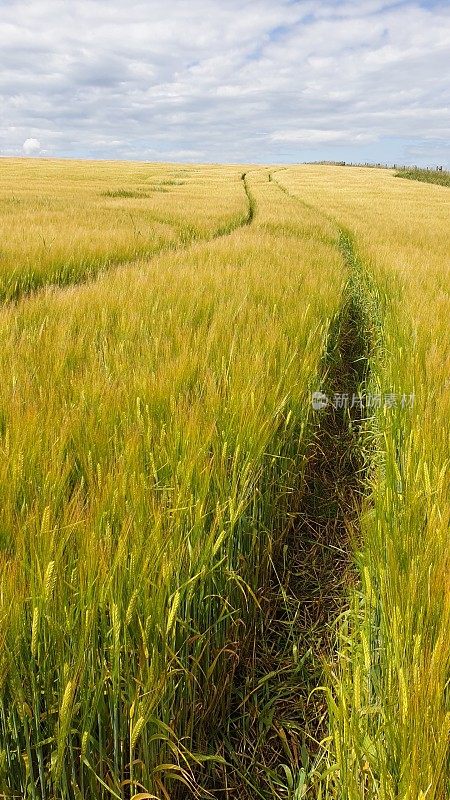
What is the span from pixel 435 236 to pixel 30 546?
8812 mm

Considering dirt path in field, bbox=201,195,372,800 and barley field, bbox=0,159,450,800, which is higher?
barley field, bbox=0,159,450,800

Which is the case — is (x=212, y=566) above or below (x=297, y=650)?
above

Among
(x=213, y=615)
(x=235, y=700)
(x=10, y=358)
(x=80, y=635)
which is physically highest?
(x=10, y=358)

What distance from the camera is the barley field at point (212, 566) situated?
2.44 feet

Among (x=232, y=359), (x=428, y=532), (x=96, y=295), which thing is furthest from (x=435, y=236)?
(x=428, y=532)

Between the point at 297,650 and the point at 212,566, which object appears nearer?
the point at 212,566

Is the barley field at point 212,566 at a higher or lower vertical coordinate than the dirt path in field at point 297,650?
higher

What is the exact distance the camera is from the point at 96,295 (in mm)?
2885

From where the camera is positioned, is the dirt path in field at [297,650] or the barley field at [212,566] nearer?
the barley field at [212,566]

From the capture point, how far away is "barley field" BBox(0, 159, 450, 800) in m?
0.74

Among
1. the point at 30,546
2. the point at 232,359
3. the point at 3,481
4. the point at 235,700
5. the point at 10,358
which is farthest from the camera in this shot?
the point at 232,359

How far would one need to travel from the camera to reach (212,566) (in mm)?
1039

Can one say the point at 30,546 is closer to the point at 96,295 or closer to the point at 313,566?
the point at 313,566

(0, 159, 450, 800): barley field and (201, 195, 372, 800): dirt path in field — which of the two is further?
(201, 195, 372, 800): dirt path in field
